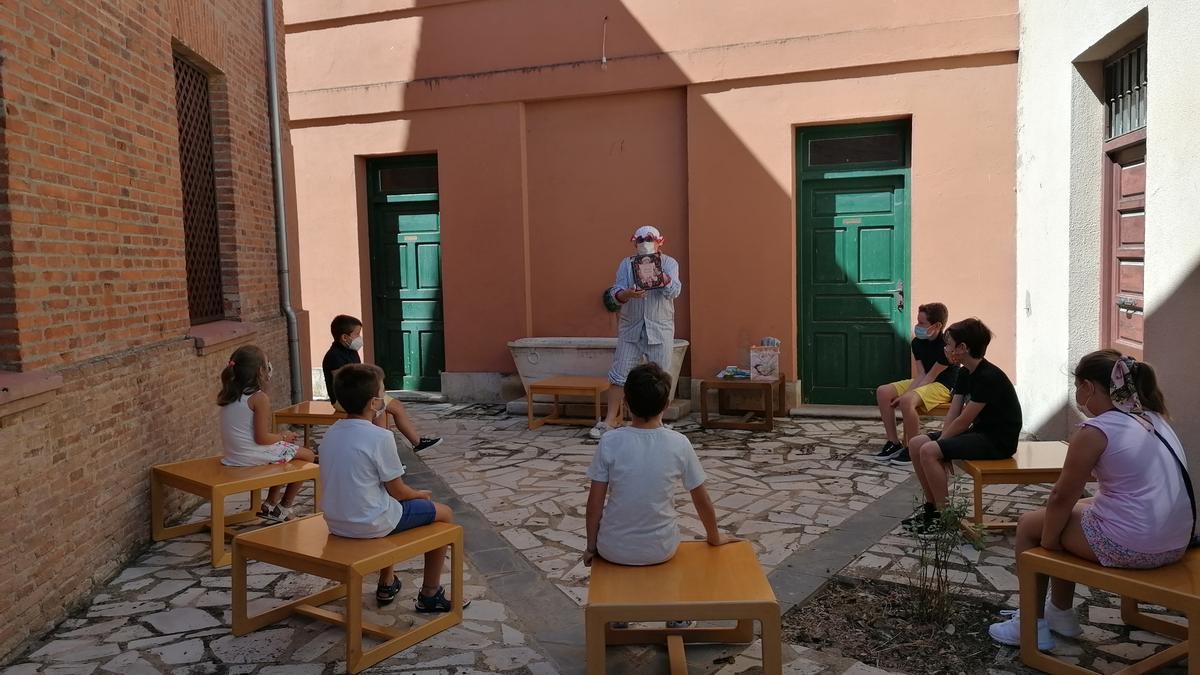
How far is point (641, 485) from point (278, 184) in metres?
6.36

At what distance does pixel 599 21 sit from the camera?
9.55 meters

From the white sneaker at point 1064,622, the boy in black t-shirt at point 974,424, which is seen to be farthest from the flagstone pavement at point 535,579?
the boy in black t-shirt at point 974,424

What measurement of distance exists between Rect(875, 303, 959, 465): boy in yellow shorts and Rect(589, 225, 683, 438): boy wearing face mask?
1933 millimetres

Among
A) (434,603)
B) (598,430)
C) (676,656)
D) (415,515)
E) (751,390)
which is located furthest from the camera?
(751,390)

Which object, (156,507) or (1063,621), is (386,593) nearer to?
(156,507)

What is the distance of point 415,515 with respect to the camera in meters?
4.07

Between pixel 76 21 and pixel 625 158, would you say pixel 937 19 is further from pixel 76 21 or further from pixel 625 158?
pixel 76 21

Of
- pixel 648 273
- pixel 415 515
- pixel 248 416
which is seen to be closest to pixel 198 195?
pixel 248 416

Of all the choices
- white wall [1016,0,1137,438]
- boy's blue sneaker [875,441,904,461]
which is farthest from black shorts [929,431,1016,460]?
white wall [1016,0,1137,438]

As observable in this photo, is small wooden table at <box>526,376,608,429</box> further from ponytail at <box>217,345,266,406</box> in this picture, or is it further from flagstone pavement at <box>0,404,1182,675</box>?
ponytail at <box>217,345,266,406</box>

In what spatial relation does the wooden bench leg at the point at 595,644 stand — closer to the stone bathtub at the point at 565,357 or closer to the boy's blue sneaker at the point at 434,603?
the boy's blue sneaker at the point at 434,603

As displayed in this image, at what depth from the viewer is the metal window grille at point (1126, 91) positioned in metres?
6.17

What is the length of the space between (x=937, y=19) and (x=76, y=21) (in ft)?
23.0

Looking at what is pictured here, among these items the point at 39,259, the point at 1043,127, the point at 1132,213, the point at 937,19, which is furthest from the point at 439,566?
the point at 937,19
